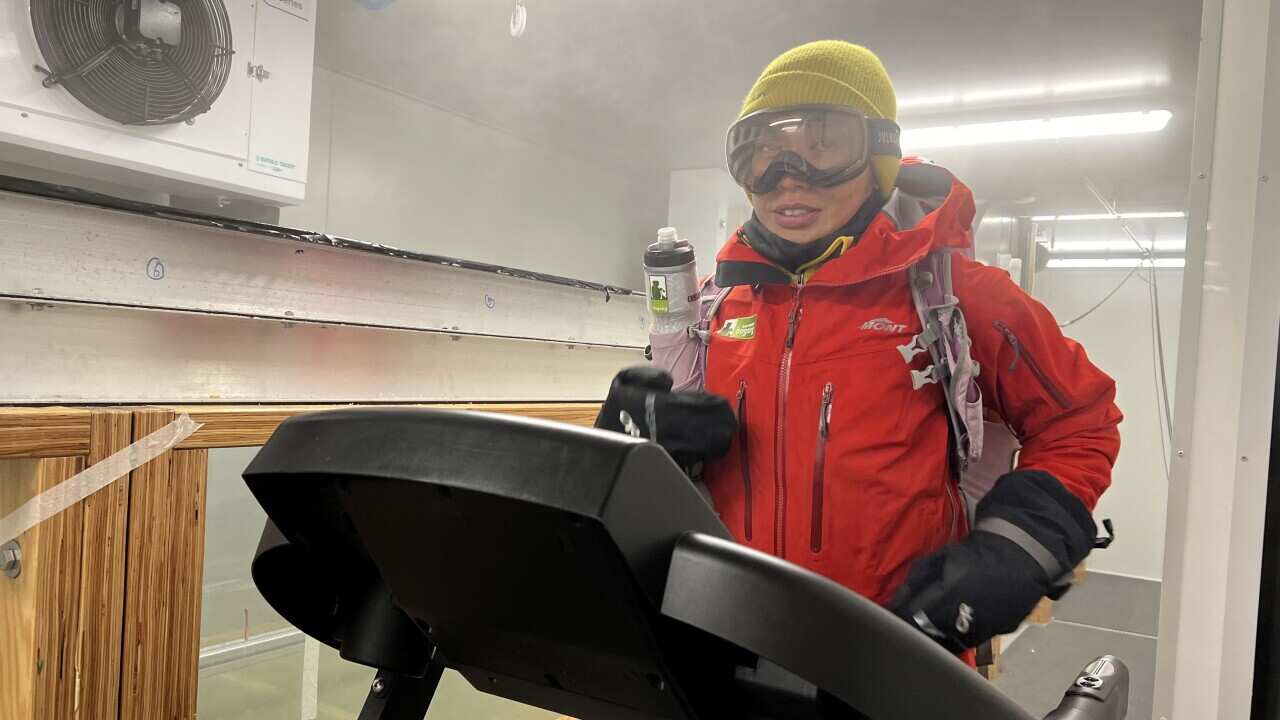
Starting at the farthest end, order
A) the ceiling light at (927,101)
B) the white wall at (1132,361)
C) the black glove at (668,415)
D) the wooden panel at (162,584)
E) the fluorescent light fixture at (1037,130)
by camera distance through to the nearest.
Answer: the ceiling light at (927,101) < the fluorescent light fixture at (1037,130) < the white wall at (1132,361) < the wooden panel at (162,584) < the black glove at (668,415)

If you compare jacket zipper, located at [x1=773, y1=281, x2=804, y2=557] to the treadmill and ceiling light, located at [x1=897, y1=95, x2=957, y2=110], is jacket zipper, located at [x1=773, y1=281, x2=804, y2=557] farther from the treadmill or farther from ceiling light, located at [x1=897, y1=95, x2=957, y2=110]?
ceiling light, located at [x1=897, y1=95, x2=957, y2=110]

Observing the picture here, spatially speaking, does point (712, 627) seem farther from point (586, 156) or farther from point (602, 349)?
point (586, 156)

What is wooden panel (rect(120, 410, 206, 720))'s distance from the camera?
160 cm

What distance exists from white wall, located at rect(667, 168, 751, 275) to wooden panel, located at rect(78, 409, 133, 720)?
4.05 metres

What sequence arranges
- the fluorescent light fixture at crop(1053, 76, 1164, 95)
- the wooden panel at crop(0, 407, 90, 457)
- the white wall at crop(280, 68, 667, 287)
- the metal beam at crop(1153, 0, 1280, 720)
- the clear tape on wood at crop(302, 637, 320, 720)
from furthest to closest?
the white wall at crop(280, 68, 667, 287) < the fluorescent light fixture at crop(1053, 76, 1164, 95) < the clear tape on wood at crop(302, 637, 320, 720) < the metal beam at crop(1153, 0, 1280, 720) < the wooden panel at crop(0, 407, 90, 457)

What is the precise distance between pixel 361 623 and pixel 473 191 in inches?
160

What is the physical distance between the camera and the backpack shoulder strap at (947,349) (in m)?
1.08

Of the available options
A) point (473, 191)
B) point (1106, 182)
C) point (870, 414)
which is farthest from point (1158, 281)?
point (473, 191)

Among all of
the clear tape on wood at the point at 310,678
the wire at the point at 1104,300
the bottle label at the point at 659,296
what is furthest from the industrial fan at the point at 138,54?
the wire at the point at 1104,300

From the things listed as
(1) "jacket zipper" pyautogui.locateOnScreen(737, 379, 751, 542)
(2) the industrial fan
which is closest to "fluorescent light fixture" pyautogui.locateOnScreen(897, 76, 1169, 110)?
(2) the industrial fan

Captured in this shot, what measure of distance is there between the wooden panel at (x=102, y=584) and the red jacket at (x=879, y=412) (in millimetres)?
1200

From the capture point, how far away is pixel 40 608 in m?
1.47

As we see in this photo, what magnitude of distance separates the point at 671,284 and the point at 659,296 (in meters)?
0.03

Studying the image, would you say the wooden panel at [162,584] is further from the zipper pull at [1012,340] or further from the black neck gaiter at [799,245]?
the zipper pull at [1012,340]
